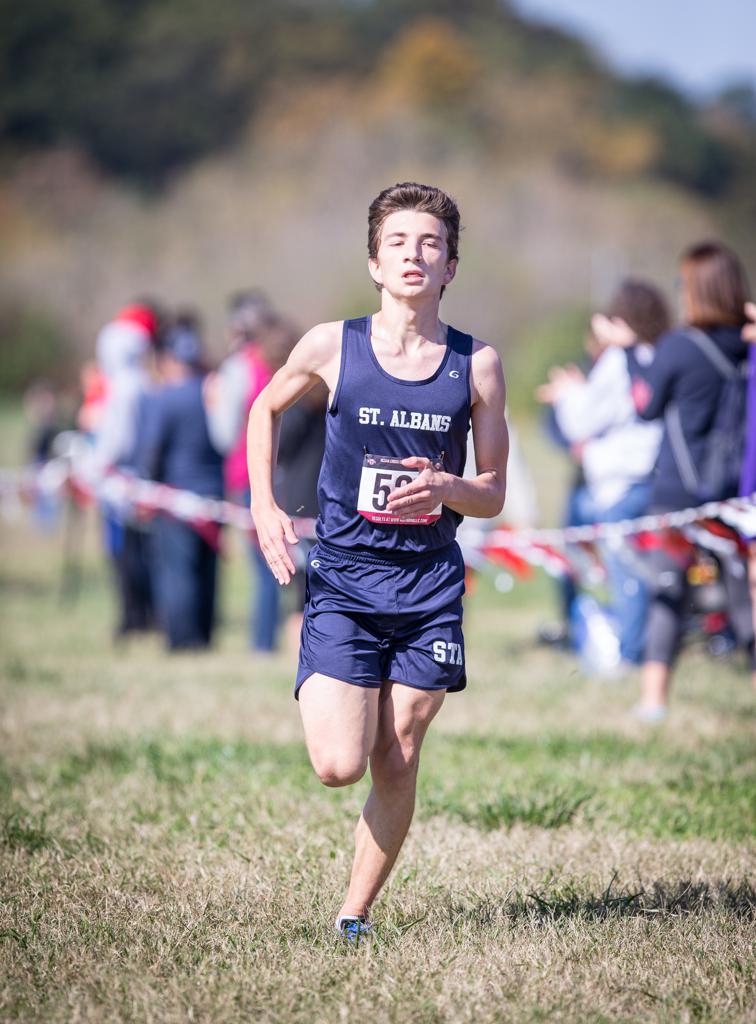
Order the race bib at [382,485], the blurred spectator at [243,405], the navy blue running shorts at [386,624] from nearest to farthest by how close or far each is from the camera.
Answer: the race bib at [382,485] < the navy blue running shorts at [386,624] < the blurred spectator at [243,405]

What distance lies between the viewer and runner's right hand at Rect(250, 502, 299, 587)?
384 cm

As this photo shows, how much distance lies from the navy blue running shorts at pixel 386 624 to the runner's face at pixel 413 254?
757 mm

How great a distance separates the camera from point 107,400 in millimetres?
11602

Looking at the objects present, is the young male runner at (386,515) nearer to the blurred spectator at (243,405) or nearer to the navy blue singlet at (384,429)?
the navy blue singlet at (384,429)

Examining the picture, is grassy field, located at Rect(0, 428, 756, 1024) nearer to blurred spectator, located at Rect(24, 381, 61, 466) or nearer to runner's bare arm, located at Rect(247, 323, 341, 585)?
runner's bare arm, located at Rect(247, 323, 341, 585)

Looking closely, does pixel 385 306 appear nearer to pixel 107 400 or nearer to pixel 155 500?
pixel 155 500

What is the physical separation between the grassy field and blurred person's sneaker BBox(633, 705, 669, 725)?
93 millimetres

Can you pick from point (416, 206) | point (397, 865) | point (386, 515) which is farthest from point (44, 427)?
point (386, 515)

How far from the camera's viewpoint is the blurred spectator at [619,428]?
8.43m

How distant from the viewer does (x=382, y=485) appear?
149 inches

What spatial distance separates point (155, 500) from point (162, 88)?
6582cm

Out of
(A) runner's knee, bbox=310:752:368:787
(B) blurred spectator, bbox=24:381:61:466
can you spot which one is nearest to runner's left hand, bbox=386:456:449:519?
(A) runner's knee, bbox=310:752:368:787

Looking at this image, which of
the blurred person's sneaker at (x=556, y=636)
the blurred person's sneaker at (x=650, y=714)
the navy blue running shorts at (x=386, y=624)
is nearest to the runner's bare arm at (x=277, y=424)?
the navy blue running shorts at (x=386, y=624)

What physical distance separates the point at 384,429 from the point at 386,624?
1.80 ft
